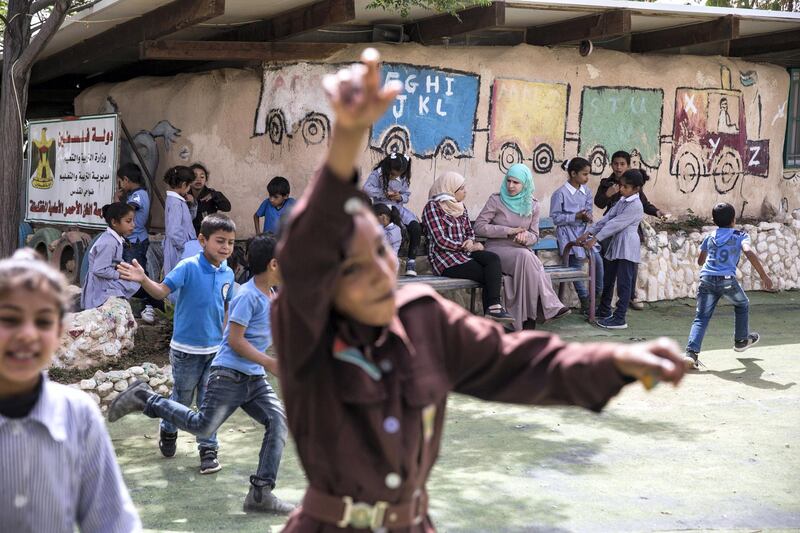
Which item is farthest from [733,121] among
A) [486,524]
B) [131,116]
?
[486,524]

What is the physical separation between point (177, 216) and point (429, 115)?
113 inches

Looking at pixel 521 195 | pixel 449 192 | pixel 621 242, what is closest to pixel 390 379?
pixel 449 192

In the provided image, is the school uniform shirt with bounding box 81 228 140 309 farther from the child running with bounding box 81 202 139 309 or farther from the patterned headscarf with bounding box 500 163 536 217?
the patterned headscarf with bounding box 500 163 536 217

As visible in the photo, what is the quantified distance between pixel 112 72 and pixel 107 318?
662 cm

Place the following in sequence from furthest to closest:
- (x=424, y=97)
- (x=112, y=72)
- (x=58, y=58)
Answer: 1. (x=112, y=72)
2. (x=58, y=58)
3. (x=424, y=97)

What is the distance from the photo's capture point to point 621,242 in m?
10.6

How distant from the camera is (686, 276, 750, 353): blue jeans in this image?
28.6 feet

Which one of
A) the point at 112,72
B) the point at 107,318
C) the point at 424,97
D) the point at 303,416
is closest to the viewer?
the point at 303,416

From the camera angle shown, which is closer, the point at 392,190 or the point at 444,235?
the point at 444,235

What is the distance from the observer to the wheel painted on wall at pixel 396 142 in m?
10.6

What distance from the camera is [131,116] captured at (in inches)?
456

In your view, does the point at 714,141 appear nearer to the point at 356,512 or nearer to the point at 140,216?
the point at 140,216

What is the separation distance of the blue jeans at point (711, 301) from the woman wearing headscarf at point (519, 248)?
4.84 ft

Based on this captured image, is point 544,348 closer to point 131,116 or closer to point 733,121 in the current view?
point 131,116
